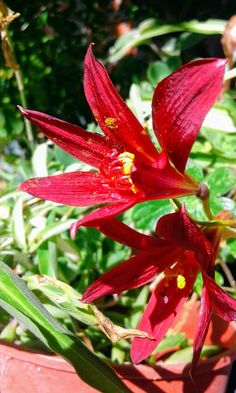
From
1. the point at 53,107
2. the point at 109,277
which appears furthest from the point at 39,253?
the point at 53,107

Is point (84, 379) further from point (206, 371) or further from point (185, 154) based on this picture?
Answer: point (185, 154)

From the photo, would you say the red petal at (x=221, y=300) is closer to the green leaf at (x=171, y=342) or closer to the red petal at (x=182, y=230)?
the red petal at (x=182, y=230)

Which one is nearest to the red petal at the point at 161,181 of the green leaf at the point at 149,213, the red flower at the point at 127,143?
the red flower at the point at 127,143

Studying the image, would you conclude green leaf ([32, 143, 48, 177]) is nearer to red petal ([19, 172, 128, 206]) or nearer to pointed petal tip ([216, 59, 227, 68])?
red petal ([19, 172, 128, 206])

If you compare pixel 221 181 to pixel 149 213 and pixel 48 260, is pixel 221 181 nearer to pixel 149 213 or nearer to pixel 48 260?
pixel 149 213

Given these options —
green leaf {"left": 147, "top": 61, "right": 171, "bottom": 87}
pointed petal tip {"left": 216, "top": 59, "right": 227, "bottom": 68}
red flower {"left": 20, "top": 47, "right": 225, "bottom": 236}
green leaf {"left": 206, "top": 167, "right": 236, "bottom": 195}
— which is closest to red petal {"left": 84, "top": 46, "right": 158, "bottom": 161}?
red flower {"left": 20, "top": 47, "right": 225, "bottom": 236}

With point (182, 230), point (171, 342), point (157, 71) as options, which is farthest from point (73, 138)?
point (157, 71)
